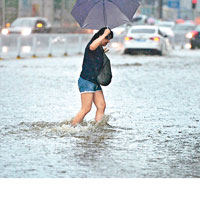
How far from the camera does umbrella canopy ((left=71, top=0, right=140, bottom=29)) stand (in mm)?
9961

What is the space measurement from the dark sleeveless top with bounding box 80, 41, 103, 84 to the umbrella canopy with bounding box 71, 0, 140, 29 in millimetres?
312

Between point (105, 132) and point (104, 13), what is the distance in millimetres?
1523

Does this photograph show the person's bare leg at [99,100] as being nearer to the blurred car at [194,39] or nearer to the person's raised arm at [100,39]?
A: the person's raised arm at [100,39]

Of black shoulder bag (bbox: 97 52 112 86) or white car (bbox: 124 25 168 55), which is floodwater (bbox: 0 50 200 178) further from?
white car (bbox: 124 25 168 55)

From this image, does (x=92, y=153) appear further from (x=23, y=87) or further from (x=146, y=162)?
(x=23, y=87)

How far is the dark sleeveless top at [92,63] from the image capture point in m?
9.95

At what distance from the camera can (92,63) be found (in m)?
10.0

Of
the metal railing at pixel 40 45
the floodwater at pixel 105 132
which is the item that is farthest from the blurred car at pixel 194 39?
the floodwater at pixel 105 132

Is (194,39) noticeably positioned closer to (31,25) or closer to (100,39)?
(31,25)

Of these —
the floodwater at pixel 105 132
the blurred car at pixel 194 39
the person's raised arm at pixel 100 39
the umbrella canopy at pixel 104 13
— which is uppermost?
the umbrella canopy at pixel 104 13

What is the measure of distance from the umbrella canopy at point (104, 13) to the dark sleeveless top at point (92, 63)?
312 millimetres

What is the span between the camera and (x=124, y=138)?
32.1ft

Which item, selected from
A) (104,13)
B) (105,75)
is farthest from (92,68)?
(104,13)
